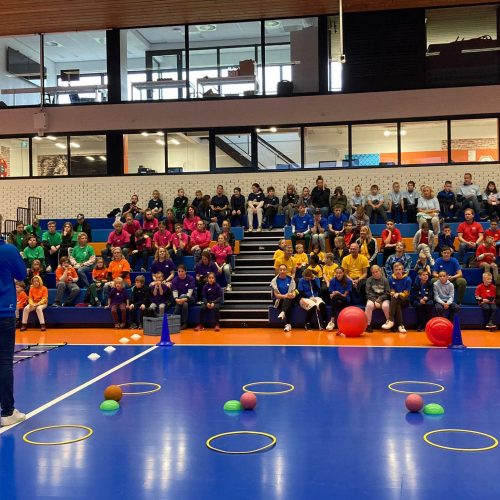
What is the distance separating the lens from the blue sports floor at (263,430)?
4.41 meters

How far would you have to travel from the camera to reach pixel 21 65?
20.0 m

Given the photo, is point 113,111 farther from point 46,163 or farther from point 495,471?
point 495,471

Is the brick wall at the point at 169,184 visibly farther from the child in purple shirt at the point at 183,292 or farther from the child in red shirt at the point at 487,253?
the child in purple shirt at the point at 183,292

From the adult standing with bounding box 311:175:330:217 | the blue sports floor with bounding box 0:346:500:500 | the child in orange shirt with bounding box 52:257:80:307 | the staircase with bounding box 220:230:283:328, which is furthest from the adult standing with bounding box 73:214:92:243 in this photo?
the blue sports floor with bounding box 0:346:500:500

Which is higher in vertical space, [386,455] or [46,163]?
[46,163]

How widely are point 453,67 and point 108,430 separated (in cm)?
1552

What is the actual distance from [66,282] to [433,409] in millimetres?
10287

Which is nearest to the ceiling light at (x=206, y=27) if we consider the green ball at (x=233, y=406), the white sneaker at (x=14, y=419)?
the green ball at (x=233, y=406)

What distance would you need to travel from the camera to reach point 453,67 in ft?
58.3

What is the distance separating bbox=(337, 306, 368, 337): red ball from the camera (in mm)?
11430

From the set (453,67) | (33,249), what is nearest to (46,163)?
(33,249)

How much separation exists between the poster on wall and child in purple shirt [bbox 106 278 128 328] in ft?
25.1

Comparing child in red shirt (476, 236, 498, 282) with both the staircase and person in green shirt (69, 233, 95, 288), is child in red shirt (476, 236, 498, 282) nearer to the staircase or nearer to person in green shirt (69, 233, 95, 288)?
the staircase

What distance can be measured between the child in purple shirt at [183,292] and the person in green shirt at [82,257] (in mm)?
2638
